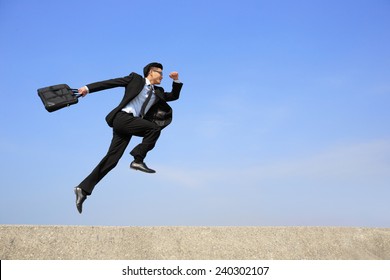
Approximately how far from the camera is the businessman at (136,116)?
6.07m

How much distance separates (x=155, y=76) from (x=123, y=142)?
1015 millimetres

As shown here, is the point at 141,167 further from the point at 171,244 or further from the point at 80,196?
the point at 171,244

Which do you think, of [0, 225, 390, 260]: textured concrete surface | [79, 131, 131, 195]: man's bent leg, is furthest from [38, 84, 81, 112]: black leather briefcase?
[0, 225, 390, 260]: textured concrete surface

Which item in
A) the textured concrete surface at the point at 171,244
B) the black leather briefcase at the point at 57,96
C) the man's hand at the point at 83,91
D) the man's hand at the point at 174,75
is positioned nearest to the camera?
the black leather briefcase at the point at 57,96

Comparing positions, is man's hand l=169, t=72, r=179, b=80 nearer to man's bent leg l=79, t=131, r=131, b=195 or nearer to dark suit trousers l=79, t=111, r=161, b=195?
dark suit trousers l=79, t=111, r=161, b=195

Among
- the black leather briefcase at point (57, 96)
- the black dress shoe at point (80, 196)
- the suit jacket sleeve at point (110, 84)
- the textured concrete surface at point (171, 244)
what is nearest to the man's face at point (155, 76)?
the suit jacket sleeve at point (110, 84)

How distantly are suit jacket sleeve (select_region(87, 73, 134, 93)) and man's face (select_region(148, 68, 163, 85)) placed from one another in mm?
265

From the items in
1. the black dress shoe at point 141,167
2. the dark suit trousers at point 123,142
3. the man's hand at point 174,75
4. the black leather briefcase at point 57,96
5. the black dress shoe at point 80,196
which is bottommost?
the black dress shoe at point 80,196

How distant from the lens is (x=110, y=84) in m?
6.15

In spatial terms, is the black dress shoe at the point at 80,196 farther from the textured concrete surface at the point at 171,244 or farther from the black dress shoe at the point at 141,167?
the black dress shoe at the point at 141,167

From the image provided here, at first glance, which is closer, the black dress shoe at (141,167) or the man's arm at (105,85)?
the man's arm at (105,85)

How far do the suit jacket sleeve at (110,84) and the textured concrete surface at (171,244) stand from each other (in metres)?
1.92

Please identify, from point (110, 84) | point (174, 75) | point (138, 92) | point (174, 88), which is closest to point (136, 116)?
point (138, 92)

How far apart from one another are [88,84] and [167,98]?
43.1 inches
